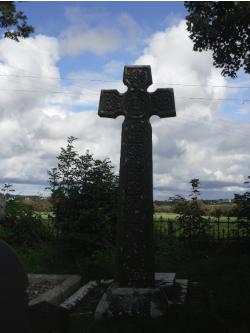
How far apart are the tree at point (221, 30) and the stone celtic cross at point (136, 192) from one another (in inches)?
270

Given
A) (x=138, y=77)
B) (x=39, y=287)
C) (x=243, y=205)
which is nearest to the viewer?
(x=138, y=77)

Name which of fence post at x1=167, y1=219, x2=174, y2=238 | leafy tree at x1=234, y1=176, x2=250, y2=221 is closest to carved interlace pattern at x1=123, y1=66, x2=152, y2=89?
leafy tree at x1=234, y1=176, x2=250, y2=221

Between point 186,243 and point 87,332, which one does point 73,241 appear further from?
point 87,332

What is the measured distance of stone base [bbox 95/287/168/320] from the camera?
6205 millimetres

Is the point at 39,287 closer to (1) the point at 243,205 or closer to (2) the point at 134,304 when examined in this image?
(2) the point at 134,304

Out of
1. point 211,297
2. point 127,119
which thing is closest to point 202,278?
point 211,297

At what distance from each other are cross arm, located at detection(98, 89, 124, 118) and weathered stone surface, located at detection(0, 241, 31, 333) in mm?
5036

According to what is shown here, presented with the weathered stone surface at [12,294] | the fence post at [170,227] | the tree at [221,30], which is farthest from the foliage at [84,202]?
the weathered stone surface at [12,294]

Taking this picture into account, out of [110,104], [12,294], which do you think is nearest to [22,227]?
[110,104]

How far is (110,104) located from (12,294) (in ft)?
17.3

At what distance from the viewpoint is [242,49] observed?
13.9 metres

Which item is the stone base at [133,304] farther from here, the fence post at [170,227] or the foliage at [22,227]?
the fence post at [170,227]

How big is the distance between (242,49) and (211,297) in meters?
9.02

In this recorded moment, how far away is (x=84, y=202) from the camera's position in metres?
10.6
